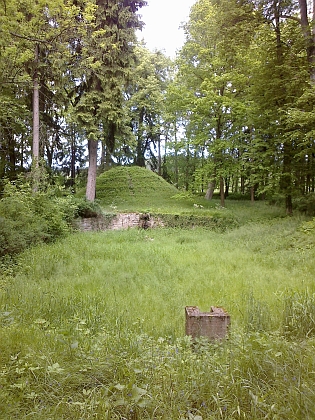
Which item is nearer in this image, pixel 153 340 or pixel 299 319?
pixel 153 340

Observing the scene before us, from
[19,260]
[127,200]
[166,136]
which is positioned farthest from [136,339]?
[166,136]

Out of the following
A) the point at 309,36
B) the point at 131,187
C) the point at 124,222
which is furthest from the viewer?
the point at 131,187

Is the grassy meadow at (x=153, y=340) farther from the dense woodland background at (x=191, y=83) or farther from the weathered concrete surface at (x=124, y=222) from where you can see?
the dense woodland background at (x=191, y=83)

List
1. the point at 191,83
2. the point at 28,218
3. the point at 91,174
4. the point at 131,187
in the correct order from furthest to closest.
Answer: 1. the point at 131,187
2. the point at 191,83
3. the point at 91,174
4. the point at 28,218

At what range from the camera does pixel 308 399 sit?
7.05 ft

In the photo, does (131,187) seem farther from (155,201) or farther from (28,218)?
(28,218)

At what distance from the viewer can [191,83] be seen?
19.2 meters

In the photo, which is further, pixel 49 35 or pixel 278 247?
pixel 49 35

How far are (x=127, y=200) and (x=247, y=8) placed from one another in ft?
38.8

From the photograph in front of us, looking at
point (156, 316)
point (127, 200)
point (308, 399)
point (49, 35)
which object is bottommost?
point (156, 316)

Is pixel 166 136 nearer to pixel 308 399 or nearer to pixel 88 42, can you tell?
pixel 88 42

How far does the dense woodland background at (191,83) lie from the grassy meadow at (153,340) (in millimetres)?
6088

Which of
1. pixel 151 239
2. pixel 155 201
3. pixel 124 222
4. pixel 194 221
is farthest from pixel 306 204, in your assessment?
pixel 155 201

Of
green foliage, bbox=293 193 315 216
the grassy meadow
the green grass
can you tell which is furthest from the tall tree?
green foliage, bbox=293 193 315 216
